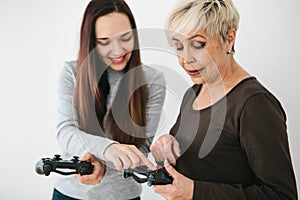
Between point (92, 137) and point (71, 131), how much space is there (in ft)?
0.22

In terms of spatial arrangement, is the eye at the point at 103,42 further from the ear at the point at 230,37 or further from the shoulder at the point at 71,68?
the ear at the point at 230,37

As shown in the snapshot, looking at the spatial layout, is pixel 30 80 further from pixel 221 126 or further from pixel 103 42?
pixel 221 126

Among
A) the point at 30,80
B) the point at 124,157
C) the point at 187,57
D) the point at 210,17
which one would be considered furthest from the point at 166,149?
the point at 30,80

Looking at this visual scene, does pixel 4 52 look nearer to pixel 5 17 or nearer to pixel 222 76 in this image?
pixel 5 17

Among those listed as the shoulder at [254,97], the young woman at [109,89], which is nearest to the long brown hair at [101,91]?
the young woman at [109,89]

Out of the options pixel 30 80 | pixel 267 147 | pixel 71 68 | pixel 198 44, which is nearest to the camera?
pixel 267 147

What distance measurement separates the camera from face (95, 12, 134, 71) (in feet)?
3.67

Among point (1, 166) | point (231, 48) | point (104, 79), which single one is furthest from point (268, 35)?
point (1, 166)

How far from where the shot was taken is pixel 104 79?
1.16m

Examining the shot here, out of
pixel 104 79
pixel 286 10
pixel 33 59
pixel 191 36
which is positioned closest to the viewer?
pixel 191 36

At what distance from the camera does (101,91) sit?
45.7 inches

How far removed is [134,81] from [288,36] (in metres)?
0.49

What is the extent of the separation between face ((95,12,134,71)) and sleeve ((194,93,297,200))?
0.37 metres

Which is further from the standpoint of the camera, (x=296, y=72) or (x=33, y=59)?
(x=33, y=59)
